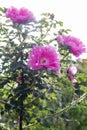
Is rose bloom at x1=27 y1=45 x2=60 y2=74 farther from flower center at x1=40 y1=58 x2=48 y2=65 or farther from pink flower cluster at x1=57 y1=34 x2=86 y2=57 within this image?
pink flower cluster at x1=57 y1=34 x2=86 y2=57

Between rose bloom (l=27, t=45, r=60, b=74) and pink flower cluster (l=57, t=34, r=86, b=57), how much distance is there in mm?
132

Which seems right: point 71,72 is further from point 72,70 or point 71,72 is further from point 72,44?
point 72,44

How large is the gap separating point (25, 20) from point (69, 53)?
0.31 m

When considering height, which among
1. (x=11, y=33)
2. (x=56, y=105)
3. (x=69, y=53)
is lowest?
(x=56, y=105)

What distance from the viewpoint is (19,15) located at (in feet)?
5.89

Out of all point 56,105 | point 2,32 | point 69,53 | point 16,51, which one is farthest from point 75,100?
point 2,32

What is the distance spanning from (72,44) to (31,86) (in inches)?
12.5

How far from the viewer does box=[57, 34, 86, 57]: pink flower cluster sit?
181 cm

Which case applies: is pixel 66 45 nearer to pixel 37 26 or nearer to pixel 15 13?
pixel 37 26

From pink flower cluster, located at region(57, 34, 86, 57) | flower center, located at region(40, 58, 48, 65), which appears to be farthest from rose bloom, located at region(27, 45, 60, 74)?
pink flower cluster, located at region(57, 34, 86, 57)

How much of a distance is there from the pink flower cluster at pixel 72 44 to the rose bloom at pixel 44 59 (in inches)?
5.2

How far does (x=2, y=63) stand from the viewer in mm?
1814

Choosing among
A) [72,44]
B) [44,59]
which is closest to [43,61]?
[44,59]

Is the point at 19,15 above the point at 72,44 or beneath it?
above
